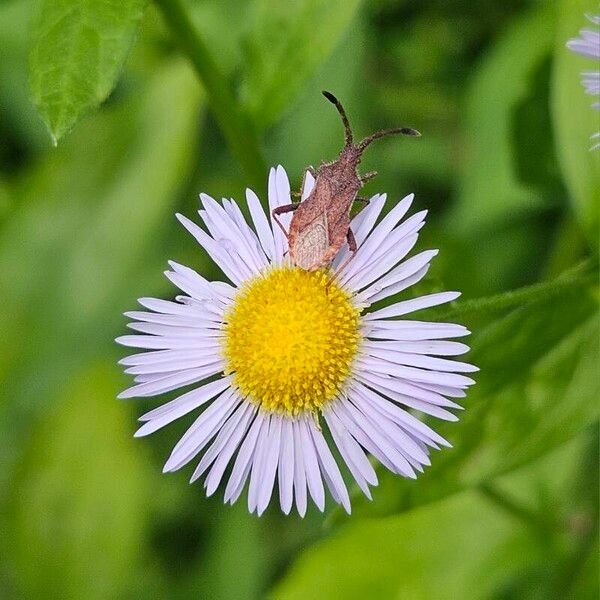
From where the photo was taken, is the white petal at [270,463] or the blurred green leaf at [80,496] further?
the blurred green leaf at [80,496]

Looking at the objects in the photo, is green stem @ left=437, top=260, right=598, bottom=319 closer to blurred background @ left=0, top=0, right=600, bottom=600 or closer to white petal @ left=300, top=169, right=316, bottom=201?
white petal @ left=300, top=169, right=316, bottom=201

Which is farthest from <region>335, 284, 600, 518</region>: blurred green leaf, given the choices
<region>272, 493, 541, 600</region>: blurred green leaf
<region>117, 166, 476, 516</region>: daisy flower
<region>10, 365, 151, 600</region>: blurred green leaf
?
<region>10, 365, 151, 600</region>: blurred green leaf

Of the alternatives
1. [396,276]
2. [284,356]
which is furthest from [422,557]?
[396,276]

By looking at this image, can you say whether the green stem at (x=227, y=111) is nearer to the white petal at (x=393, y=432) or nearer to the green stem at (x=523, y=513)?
the white petal at (x=393, y=432)

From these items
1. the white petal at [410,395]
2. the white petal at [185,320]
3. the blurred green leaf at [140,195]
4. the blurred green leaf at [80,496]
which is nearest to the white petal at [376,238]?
the white petal at [410,395]

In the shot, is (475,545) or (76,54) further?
(475,545)

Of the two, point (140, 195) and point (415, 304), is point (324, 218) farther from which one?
point (140, 195)
